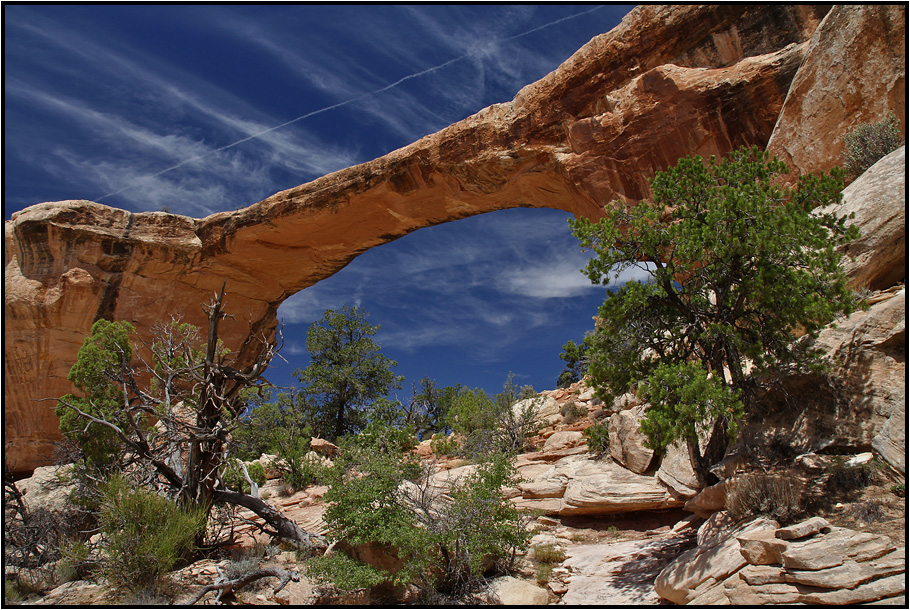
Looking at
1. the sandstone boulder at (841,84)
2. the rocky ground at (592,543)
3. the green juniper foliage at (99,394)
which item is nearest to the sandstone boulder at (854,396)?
the rocky ground at (592,543)

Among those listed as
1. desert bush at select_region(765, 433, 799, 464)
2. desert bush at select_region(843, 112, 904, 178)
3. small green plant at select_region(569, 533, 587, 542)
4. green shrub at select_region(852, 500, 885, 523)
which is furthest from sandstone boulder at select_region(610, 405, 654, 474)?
desert bush at select_region(843, 112, 904, 178)

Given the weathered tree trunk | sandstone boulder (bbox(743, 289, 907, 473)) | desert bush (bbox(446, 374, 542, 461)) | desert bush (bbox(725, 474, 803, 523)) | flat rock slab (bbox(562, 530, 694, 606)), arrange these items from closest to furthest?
desert bush (bbox(725, 474, 803, 523)) → sandstone boulder (bbox(743, 289, 907, 473)) → flat rock slab (bbox(562, 530, 694, 606)) → the weathered tree trunk → desert bush (bbox(446, 374, 542, 461))

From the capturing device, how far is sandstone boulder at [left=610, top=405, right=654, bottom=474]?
983cm

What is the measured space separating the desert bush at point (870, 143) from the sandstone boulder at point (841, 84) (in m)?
0.22

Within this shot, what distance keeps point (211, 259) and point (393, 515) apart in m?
13.9

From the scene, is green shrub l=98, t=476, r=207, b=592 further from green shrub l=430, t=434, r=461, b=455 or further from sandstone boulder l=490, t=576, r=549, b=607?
green shrub l=430, t=434, r=461, b=455

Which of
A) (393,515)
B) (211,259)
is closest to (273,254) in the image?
(211,259)

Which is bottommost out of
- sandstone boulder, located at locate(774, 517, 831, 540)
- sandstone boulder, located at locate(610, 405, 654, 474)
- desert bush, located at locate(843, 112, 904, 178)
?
sandstone boulder, located at locate(774, 517, 831, 540)

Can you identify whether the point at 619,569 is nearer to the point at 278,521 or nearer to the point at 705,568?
the point at 705,568

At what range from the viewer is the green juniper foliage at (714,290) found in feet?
20.9

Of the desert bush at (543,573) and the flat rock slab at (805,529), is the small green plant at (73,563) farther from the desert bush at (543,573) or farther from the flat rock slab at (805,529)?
the flat rock slab at (805,529)

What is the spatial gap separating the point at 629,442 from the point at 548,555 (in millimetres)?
3031

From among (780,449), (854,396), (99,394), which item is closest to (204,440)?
(99,394)

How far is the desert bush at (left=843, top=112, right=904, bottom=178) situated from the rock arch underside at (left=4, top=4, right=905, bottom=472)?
1.32ft
